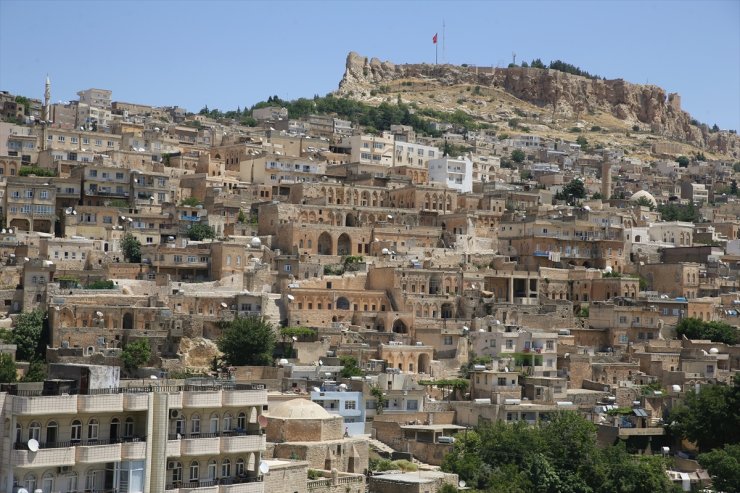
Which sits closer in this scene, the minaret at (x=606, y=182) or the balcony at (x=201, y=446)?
the balcony at (x=201, y=446)

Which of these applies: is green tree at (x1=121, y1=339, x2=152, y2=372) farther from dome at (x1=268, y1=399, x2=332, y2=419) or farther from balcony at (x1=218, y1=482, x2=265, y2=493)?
balcony at (x1=218, y1=482, x2=265, y2=493)

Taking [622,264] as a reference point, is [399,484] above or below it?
below

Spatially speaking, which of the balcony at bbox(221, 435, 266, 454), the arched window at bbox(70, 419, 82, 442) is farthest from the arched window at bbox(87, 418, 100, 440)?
the balcony at bbox(221, 435, 266, 454)

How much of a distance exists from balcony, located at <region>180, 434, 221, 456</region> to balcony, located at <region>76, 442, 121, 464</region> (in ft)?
4.33

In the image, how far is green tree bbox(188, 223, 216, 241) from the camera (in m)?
56.5

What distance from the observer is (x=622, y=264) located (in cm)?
6312

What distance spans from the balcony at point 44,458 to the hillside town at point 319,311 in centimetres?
3

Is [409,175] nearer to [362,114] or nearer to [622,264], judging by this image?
[622,264]

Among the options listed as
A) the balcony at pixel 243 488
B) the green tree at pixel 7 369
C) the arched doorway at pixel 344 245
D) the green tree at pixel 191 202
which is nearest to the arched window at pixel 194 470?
the balcony at pixel 243 488

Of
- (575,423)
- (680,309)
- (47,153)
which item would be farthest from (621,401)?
(47,153)

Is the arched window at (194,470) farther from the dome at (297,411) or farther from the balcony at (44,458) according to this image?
the dome at (297,411)

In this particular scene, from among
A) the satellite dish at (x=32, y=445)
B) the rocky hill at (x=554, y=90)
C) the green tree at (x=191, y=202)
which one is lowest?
the satellite dish at (x=32, y=445)

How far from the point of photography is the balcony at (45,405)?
20.9 metres

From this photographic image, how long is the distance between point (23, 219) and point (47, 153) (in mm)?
8675
